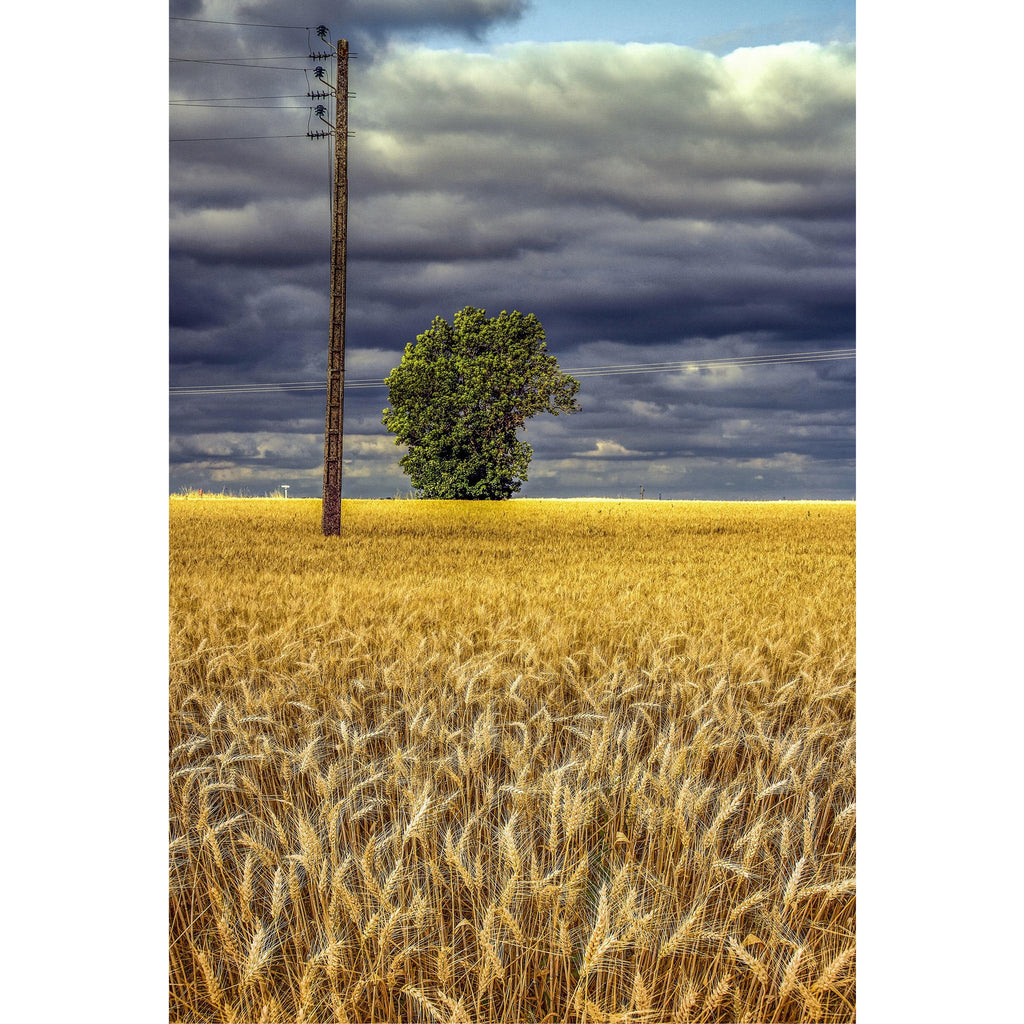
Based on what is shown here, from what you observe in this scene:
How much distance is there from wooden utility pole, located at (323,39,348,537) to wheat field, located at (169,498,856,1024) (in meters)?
5.95

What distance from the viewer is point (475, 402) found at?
2073 centimetres

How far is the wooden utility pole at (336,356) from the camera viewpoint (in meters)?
10.3

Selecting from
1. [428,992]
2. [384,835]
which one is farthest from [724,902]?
[384,835]

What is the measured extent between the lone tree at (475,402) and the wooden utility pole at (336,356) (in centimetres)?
959

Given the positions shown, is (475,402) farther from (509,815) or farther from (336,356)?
(509,815)

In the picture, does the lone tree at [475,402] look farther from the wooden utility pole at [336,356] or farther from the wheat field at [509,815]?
the wheat field at [509,815]

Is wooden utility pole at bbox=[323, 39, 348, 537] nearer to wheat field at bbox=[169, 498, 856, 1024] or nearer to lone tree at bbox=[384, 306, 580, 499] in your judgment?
wheat field at bbox=[169, 498, 856, 1024]

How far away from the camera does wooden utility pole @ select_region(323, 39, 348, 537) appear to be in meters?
10.3

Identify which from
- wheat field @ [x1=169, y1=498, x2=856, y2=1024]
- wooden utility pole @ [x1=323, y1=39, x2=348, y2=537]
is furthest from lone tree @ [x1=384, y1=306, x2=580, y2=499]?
wheat field @ [x1=169, y1=498, x2=856, y2=1024]

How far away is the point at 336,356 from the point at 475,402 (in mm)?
10384

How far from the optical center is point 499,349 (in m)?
21.4

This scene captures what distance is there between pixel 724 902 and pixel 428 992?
73 centimetres

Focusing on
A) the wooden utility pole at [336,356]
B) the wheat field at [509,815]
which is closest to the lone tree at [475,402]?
the wooden utility pole at [336,356]
